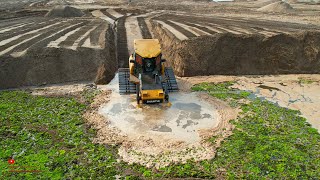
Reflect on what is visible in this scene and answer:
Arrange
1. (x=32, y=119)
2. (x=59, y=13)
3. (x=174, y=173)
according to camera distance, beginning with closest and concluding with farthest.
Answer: (x=174, y=173) < (x=32, y=119) < (x=59, y=13)

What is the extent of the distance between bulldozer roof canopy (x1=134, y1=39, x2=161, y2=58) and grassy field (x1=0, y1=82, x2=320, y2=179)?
15.4ft

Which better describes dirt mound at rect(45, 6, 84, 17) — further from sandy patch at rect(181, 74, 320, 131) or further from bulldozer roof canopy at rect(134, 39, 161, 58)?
bulldozer roof canopy at rect(134, 39, 161, 58)

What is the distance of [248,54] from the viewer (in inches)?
941

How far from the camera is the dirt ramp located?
23167 millimetres

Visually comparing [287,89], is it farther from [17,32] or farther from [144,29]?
[17,32]

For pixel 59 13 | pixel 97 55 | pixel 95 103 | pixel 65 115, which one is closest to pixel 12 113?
pixel 65 115

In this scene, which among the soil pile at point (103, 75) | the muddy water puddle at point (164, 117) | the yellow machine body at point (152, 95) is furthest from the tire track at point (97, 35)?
the yellow machine body at point (152, 95)

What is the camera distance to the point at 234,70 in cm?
2369

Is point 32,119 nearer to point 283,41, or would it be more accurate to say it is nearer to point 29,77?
point 29,77

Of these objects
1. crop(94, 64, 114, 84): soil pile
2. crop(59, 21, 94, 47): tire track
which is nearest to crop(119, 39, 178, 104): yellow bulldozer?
crop(94, 64, 114, 84): soil pile

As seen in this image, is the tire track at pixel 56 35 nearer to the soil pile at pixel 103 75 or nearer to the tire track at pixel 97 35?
the tire track at pixel 97 35

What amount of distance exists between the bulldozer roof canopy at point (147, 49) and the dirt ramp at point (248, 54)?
18.4ft

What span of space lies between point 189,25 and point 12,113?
20670mm

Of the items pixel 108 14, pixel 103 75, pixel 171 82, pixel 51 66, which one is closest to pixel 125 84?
pixel 103 75
